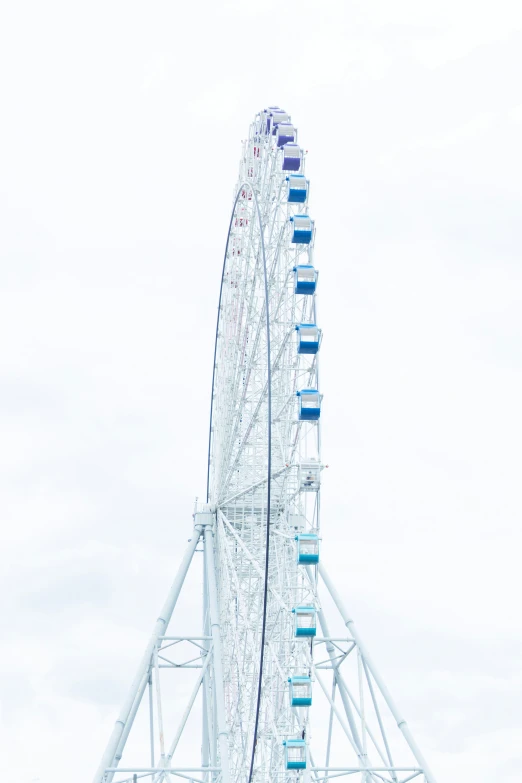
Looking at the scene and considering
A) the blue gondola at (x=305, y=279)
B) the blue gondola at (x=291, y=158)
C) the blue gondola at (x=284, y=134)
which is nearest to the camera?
the blue gondola at (x=305, y=279)

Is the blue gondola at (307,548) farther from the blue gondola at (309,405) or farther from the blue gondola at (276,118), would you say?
the blue gondola at (276,118)

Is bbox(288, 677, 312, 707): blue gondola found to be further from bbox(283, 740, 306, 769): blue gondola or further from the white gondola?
the white gondola

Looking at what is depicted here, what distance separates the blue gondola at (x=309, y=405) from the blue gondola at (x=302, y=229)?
4.69 metres

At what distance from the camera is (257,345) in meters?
48.3

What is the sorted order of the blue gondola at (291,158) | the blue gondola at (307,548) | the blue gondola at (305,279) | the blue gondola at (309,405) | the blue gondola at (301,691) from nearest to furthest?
the blue gondola at (301,691) → the blue gondola at (307,548) → the blue gondola at (309,405) → the blue gondola at (305,279) → the blue gondola at (291,158)

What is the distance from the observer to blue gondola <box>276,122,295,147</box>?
4666 centimetres

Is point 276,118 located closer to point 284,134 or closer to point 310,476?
point 284,134

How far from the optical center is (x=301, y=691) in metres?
40.3

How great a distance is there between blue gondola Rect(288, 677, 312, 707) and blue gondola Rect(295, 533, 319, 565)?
3.13m

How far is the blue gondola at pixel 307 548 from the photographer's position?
134 feet

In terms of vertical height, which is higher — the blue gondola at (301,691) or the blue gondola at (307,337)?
the blue gondola at (307,337)

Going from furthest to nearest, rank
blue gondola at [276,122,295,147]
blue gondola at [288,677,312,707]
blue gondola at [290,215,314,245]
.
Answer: blue gondola at [276,122,295,147], blue gondola at [290,215,314,245], blue gondola at [288,677,312,707]

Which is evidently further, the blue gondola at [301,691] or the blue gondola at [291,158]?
the blue gondola at [291,158]

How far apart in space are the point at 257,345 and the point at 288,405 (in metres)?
5.59
